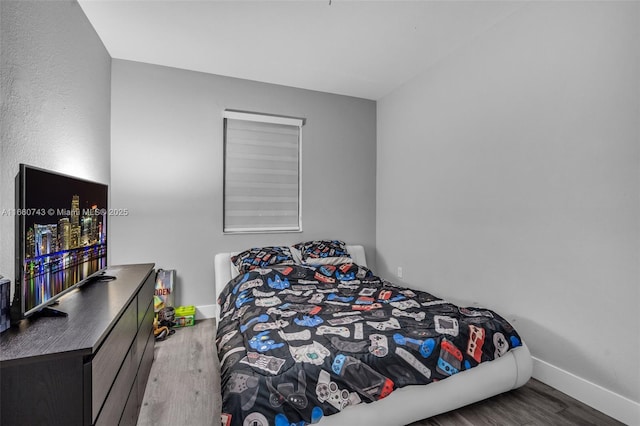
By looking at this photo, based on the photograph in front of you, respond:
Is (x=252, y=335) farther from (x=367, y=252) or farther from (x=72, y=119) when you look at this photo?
(x=367, y=252)

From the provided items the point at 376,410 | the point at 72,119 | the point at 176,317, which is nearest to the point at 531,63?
the point at 376,410

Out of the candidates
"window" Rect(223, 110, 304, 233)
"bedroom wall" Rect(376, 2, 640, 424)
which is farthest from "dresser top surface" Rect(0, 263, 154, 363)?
"bedroom wall" Rect(376, 2, 640, 424)

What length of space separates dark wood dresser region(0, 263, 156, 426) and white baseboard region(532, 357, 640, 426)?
2552 millimetres

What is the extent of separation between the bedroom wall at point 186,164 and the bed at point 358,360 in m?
1.13

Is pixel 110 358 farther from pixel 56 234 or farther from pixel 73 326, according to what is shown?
pixel 56 234

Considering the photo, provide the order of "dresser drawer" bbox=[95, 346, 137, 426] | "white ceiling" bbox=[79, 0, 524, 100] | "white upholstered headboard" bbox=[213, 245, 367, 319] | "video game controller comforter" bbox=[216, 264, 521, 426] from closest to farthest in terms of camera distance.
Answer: "dresser drawer" bbox=[95, 346, 137, 426]
"video game controller comforter" bbox=[216, 264, 521, 426]
"white ceiling" bbox=[79, 0, 524, 100]
"white upholstered headboard" bbox=[213, 245, 367, 319]

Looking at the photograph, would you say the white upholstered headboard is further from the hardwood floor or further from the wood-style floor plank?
the hardwood floor

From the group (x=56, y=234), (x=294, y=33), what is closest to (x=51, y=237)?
(x=56, y=234)

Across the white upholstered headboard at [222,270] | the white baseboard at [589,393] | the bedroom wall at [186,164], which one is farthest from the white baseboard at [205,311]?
the white baseboard at [589,393]

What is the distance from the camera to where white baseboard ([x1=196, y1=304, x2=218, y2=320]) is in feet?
10.2

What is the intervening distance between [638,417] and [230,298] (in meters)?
2.67

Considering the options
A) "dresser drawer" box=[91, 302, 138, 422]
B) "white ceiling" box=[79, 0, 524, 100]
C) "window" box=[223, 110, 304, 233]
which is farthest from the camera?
"window" box=[223, 110, 304, 233]

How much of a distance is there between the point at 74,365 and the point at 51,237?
2.11 ft

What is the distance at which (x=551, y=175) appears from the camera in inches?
79.4
